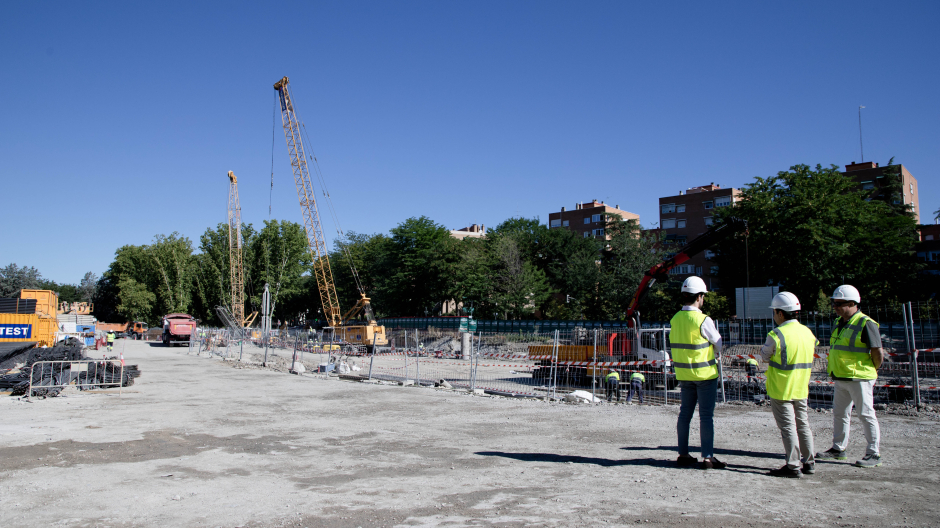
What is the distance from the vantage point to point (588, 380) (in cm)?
1939

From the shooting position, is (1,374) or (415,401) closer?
(415,401)

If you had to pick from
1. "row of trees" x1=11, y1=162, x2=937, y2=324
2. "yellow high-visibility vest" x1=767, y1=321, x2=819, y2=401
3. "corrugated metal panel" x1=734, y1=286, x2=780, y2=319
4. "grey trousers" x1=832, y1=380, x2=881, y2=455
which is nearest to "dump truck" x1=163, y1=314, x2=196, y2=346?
"row of trees" x1=11, y1=162, x2=937, y2=324

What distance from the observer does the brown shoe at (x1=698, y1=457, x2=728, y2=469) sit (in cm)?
636

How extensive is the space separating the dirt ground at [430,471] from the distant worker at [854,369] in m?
0.27

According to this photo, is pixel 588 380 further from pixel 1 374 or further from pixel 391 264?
pixel 391 264

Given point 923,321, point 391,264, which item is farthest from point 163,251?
point 923,321

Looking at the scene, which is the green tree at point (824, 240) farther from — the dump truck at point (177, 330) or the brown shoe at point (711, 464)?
the dump truck at point (177, 330)

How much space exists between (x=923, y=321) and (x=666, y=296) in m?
35.6

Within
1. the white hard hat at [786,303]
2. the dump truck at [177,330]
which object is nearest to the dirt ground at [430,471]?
the white hard hat at [786,303]

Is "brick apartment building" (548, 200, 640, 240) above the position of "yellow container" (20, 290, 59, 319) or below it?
above

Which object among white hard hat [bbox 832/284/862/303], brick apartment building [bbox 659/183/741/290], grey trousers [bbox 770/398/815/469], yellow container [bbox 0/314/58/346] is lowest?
grey trousers [bbox 770/398/815/469]

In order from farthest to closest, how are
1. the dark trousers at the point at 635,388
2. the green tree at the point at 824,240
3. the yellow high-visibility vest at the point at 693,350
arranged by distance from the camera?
the green tree at the point at 824,240
the dark trousers at the point at 635,388
the yellow high-visibility vest at the point at 693,350

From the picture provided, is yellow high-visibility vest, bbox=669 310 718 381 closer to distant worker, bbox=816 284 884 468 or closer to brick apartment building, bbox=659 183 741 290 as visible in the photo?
distant worker, bbox=816 284 884 468

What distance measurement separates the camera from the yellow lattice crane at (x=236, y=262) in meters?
82.2
